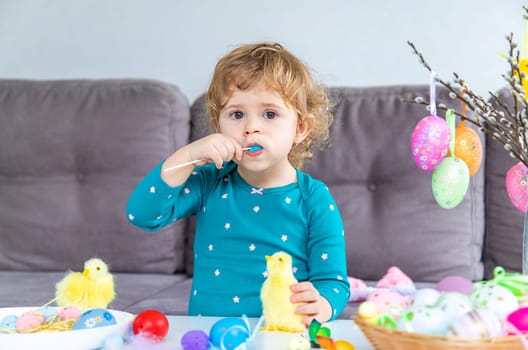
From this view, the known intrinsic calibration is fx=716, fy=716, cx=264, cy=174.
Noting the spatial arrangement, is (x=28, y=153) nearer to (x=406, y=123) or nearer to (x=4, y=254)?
(x=4, y=254)

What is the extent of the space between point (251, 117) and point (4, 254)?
129 centimetres

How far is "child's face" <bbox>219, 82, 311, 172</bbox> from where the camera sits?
3.76 ft

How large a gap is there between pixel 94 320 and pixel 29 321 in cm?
9

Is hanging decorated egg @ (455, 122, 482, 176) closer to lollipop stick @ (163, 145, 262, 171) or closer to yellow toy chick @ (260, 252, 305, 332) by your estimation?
lollipop stick @ (163, 145, 262, 171)

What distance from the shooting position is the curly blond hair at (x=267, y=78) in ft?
3.92

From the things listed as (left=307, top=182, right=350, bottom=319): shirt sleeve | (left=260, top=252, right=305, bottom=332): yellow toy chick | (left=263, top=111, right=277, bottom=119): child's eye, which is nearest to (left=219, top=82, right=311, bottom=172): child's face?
(left=263, top=111, right=277, bottom=119): child's eye

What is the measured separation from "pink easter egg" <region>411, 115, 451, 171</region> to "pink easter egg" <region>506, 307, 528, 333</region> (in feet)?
2.31

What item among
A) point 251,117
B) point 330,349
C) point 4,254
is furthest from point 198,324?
point 4,254

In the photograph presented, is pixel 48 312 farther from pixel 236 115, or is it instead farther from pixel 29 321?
pixel 236 115

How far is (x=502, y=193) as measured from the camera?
78.4 inches

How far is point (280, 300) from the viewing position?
900mm

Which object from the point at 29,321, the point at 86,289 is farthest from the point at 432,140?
the point at 29,321

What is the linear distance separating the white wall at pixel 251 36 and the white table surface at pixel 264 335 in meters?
1.38

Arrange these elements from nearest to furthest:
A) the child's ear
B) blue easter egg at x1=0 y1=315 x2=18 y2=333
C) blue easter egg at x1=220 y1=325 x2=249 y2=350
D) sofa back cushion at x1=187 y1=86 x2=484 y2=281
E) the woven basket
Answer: the woven basket < blue easter egg at x1=220 y1=325 x2=249 y2=350 < blue easter egg at x1=0 y1=315 x2=18 y2=333 < the child's ear < sofa back cushion at x1=187 y1=86 x2=484 y2=281
